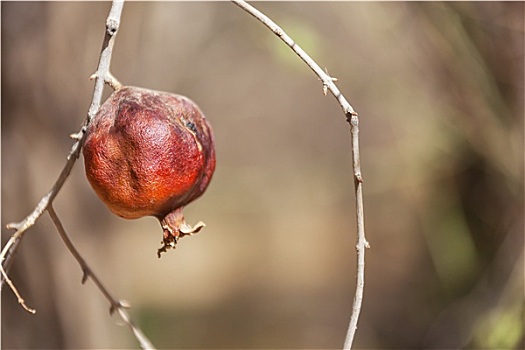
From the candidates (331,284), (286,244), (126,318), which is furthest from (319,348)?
(126,318)

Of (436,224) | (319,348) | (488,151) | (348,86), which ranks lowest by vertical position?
(319,348)

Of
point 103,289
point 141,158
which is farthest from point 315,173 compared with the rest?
point 141,158

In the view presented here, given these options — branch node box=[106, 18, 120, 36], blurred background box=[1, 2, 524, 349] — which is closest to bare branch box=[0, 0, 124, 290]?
branch node box=[106, 18, 120, 36]

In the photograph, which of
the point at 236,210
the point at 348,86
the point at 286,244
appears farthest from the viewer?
the point at 286,244

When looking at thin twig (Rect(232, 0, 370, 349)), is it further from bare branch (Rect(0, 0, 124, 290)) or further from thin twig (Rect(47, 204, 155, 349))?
thin twig (Rect(47, 204, 155, 349))

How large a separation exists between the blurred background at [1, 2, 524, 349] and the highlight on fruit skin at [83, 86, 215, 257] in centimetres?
100

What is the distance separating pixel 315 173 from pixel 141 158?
258 centimetres

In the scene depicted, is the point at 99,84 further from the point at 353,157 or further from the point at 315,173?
the point at 315,173

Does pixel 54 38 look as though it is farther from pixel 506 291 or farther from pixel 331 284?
pixel 331 284

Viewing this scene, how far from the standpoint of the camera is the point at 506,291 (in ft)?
6.25

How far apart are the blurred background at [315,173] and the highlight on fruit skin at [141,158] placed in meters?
1.00

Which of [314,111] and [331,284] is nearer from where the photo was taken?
[331,284]

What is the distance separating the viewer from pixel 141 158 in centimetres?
62

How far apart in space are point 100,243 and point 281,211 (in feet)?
6.04
